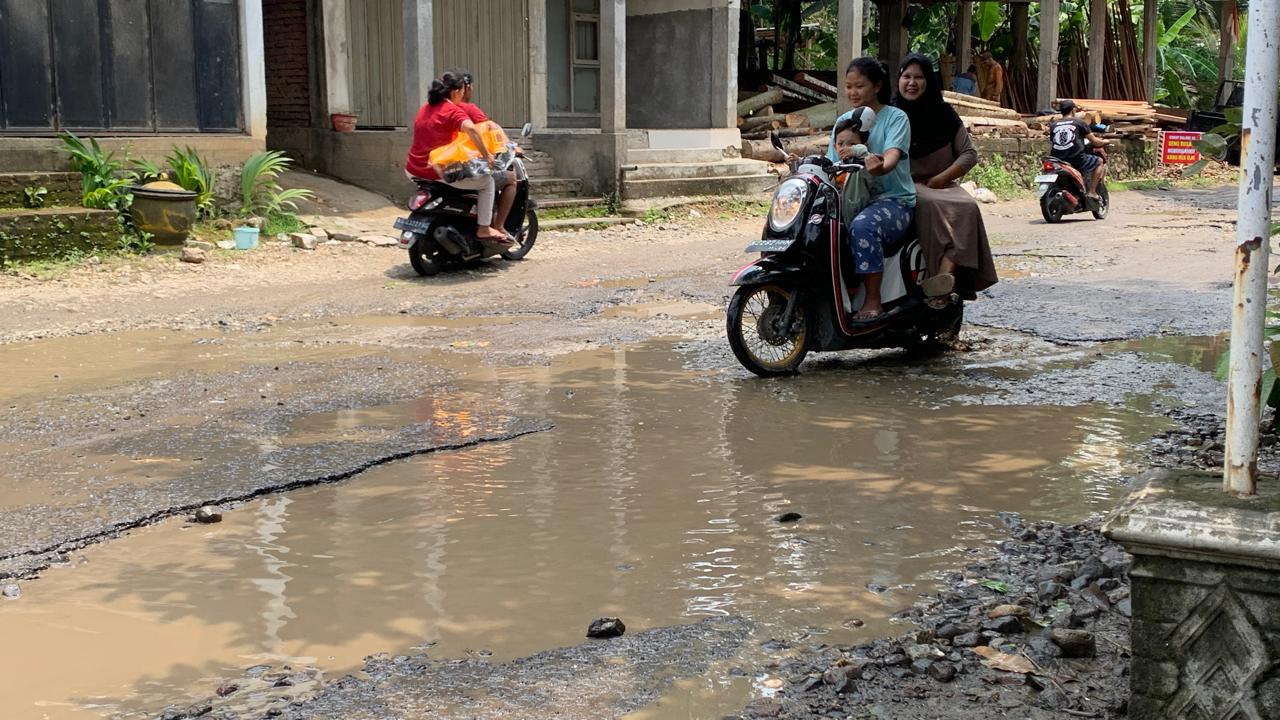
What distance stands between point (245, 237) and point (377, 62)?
597 cm

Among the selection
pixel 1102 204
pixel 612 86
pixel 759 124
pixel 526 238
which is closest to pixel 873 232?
pixel 526 238

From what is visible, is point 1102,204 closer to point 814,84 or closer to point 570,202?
point 570,202

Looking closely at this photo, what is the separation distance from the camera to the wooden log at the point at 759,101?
21.3m

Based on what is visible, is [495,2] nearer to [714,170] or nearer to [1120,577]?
[714,170]

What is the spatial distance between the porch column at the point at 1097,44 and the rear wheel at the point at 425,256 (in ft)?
53.8

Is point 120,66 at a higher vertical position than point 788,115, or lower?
higher

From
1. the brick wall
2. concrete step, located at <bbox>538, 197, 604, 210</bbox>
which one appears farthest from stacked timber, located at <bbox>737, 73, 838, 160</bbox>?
the brick wall

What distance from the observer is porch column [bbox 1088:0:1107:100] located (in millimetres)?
22641

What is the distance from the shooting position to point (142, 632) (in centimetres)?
340

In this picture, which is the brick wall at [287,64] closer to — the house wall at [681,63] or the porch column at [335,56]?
the porch column at [335,56]

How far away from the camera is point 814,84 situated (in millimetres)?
22703

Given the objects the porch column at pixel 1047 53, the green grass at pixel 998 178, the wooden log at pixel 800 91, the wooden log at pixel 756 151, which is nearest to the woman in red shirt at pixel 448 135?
the wooden log at pixel 756 151

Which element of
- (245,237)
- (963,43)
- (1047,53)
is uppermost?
(963,43)

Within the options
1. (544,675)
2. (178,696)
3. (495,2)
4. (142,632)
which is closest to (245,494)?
(142,632)
